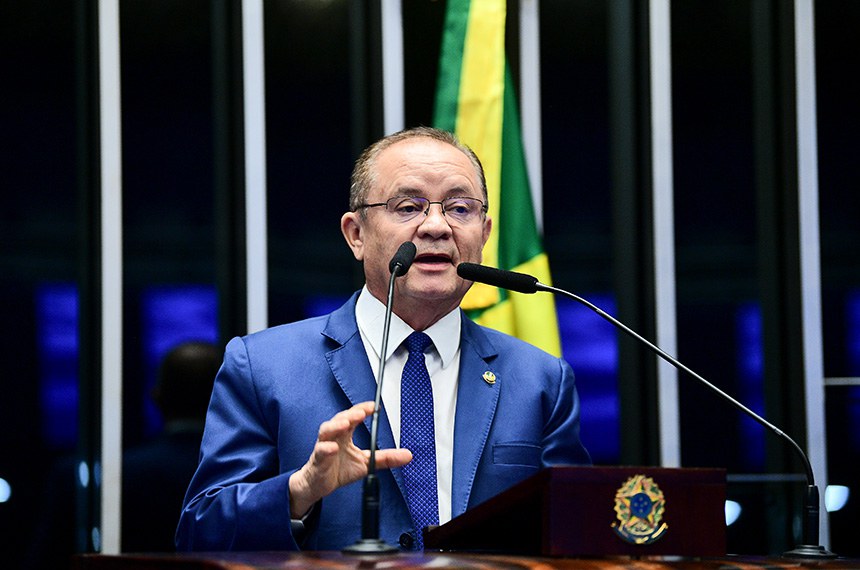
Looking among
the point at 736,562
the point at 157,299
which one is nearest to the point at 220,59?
the point at 157,299

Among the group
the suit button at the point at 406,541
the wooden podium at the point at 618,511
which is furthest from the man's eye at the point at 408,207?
the wooden podium at the point at 618,511

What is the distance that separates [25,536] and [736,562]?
2343mm

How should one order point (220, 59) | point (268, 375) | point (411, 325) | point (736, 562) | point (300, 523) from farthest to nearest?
point (220, 59), point (411, 325), point (268, 375), point (300, 523), point (736, 562)

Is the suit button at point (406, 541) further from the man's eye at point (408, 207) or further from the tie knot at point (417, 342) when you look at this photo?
the man's eye at point (408, 207)

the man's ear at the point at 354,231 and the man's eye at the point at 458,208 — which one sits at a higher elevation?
the man's eye at the point at 458,208

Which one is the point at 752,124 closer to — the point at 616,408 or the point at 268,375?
the point at 616,408

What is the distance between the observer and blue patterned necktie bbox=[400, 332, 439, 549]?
2.17m

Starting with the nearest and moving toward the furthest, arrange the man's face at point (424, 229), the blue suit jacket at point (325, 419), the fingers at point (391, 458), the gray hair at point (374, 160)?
1. the fingers at point (391, 458)
2. the blue suit jacket at point (325, 419)
3. the man's face at point (424, 229)
4. the gray hair at point (374, 160)

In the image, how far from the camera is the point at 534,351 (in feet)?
8.29

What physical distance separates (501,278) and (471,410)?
0.42 m

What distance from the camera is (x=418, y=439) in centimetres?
223

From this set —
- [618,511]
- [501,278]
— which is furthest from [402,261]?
[618,511]

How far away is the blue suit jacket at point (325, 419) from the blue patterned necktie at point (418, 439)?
0.03 m

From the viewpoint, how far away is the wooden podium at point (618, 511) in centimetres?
150
